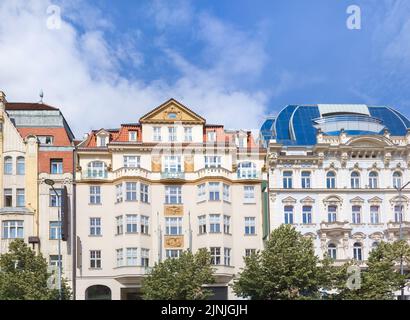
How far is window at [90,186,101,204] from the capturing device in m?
35.0

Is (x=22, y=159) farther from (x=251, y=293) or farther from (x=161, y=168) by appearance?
(x=251, y=293)

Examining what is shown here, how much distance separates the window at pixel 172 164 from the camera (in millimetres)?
35812

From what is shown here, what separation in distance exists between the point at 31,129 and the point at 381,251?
1770 centimetres

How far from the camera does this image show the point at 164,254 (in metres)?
34.5

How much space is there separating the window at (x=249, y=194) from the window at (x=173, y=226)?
3.43m

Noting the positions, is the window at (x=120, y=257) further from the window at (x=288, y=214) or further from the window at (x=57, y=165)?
the window at (x=288, y=214)

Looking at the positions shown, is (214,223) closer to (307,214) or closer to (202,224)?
(202,224)

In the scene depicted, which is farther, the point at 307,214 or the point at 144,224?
the point at 307,214

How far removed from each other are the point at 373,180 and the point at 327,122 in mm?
3697

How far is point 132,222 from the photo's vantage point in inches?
1351

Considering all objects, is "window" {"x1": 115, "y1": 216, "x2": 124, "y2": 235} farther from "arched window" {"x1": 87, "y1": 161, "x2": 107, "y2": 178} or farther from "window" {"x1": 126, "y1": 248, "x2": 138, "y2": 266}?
"arched window" {"x1": 87, "y1": 161, "x2": 107, "y2": 178}

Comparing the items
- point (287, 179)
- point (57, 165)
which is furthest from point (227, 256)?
point (57, 165)

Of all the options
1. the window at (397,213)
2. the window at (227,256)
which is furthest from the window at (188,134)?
the window at (397,213)
